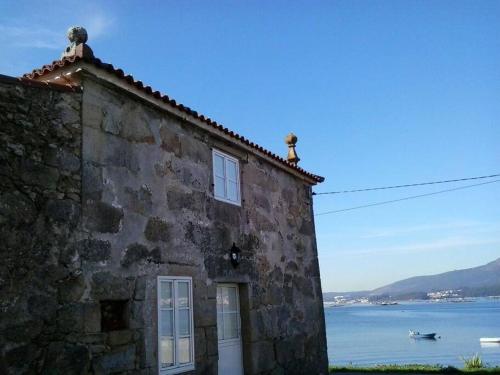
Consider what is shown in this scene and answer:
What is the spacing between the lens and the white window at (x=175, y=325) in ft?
20.5

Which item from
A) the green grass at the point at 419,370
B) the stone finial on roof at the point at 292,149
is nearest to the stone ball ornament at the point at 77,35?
the stone finial on roof at the point at 292,149

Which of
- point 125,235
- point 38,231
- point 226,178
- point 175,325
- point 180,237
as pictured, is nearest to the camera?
point 38,231

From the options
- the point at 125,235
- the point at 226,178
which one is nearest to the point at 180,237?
the point at 125,235

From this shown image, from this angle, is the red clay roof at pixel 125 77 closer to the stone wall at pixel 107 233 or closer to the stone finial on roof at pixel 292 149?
the stone wall at pixel 107 233

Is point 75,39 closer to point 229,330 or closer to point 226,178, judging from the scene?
point 226,178

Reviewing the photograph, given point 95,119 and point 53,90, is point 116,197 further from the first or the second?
point 53,90

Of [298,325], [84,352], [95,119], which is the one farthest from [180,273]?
[298,325]

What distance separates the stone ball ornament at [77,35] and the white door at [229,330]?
410 cm

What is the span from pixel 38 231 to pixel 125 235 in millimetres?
1167

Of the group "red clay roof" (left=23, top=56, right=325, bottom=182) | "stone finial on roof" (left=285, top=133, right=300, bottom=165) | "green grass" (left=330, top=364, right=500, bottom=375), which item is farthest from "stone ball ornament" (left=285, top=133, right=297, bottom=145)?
"green grass" (left=330, top=364, right=500, bottom=375)

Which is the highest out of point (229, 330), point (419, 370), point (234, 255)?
point (234, 255)

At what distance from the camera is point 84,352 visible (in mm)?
5129

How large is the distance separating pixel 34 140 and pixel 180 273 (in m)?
2.62

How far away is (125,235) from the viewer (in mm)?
5887
